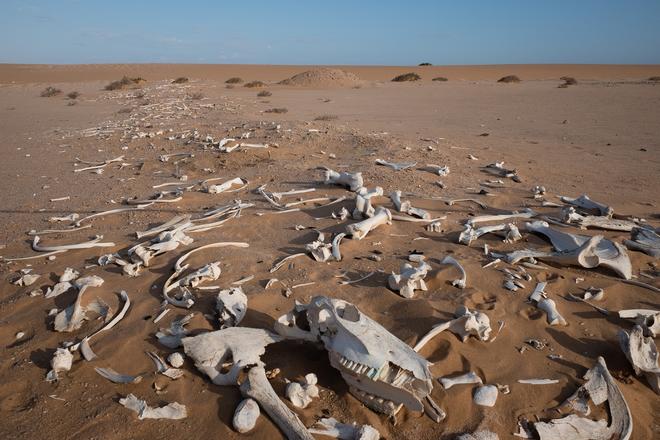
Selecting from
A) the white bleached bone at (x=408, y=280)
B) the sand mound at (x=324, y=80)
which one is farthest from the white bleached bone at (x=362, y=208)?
the sand mound at (x=324, y=80)

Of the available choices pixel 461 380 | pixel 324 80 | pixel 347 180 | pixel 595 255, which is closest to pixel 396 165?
pixel 347 180

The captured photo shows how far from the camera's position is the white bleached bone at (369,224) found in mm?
3604

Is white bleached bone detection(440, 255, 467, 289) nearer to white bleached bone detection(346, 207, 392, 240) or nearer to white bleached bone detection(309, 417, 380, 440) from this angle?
white bleached bone detection(346, 207, 392, 240)

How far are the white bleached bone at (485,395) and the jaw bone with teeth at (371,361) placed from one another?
230 millimetres

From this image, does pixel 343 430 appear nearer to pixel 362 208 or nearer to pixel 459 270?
pixel 459 270

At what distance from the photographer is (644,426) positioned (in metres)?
2.02

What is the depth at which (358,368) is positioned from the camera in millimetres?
1918

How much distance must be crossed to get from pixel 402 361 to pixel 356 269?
1.30 meters

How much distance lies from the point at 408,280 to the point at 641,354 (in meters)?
1.27

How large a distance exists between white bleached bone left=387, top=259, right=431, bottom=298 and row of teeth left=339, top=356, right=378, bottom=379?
3.13 feet

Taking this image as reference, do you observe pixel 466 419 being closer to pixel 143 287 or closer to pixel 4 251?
pixel 143 287

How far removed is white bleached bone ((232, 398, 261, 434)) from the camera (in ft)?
6.27

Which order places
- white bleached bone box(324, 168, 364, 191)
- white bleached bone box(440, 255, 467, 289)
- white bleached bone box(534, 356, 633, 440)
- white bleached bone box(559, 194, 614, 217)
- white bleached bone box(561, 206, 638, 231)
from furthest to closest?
white bleached bone box(324, 168, 364, 191) < white bleached bone box(559, 194, 614, 217) < white bleached bone box(561, 206, 638, 231) < white bleached bone box(440, 255, 467, 289) < white bleached bone box(534, 356, 633, 440)

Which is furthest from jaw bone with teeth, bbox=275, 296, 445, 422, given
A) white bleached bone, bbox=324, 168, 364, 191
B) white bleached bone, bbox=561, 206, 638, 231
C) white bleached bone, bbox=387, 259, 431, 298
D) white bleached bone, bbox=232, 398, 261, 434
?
white bleached bone, bbox=324, 168, 364, 191
